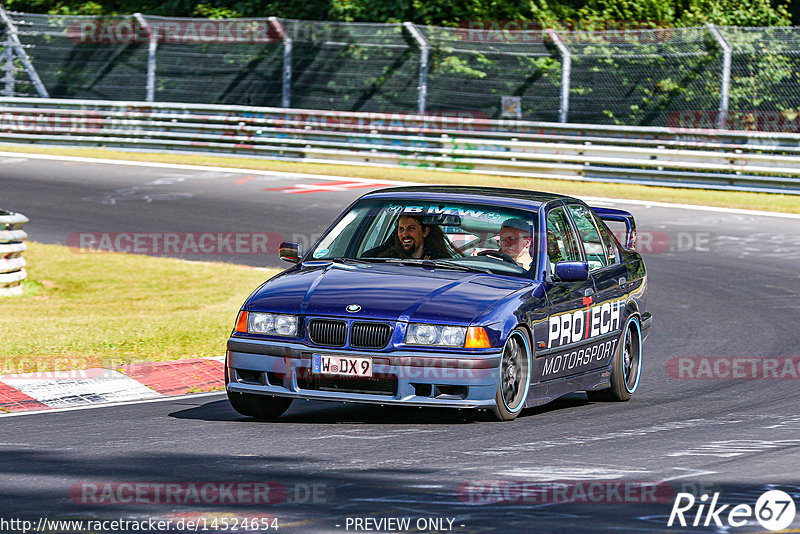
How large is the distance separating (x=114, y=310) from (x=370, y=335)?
24.1 feet

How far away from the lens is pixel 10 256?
15.0 metres

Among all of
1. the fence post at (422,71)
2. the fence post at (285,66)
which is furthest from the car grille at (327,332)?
the fence post at (285,66)

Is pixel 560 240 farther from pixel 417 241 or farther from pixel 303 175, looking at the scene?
pixel 303 175

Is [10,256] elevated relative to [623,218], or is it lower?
lower

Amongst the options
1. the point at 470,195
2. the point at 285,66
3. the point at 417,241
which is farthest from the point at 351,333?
the point at 285,66

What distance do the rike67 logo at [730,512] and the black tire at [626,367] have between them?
3.57 meters

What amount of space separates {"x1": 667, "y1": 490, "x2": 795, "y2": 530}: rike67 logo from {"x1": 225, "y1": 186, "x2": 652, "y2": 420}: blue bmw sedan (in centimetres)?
210

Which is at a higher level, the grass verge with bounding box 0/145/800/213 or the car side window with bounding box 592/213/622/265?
the car side window with bounding box 592/213/622/265

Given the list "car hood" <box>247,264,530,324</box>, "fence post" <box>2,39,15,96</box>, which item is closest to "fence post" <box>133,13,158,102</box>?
"fence post" <box>2,39,15,96</box>

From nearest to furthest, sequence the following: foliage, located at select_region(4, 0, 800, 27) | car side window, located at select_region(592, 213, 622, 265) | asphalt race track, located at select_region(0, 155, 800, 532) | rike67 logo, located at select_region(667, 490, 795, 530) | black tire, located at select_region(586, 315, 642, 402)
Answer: rike67 logo, located at select_region(667, 490, 795, 530) < asphalt race track, located at select_region(0, 155, 800, 532) < black tire, located at select_region(586, 315, 642, 402) < car side window, located at select_region(592, 213, 622, 265) < foliage, located at select_region(4, 0, 800, 27)

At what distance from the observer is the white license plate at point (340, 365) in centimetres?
764

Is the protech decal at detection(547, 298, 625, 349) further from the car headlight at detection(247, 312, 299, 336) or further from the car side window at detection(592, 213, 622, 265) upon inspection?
the car headlight at detection(247, 312, 299, 336)

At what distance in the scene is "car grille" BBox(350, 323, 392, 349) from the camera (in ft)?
25.1

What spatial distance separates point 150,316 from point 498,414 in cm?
605
